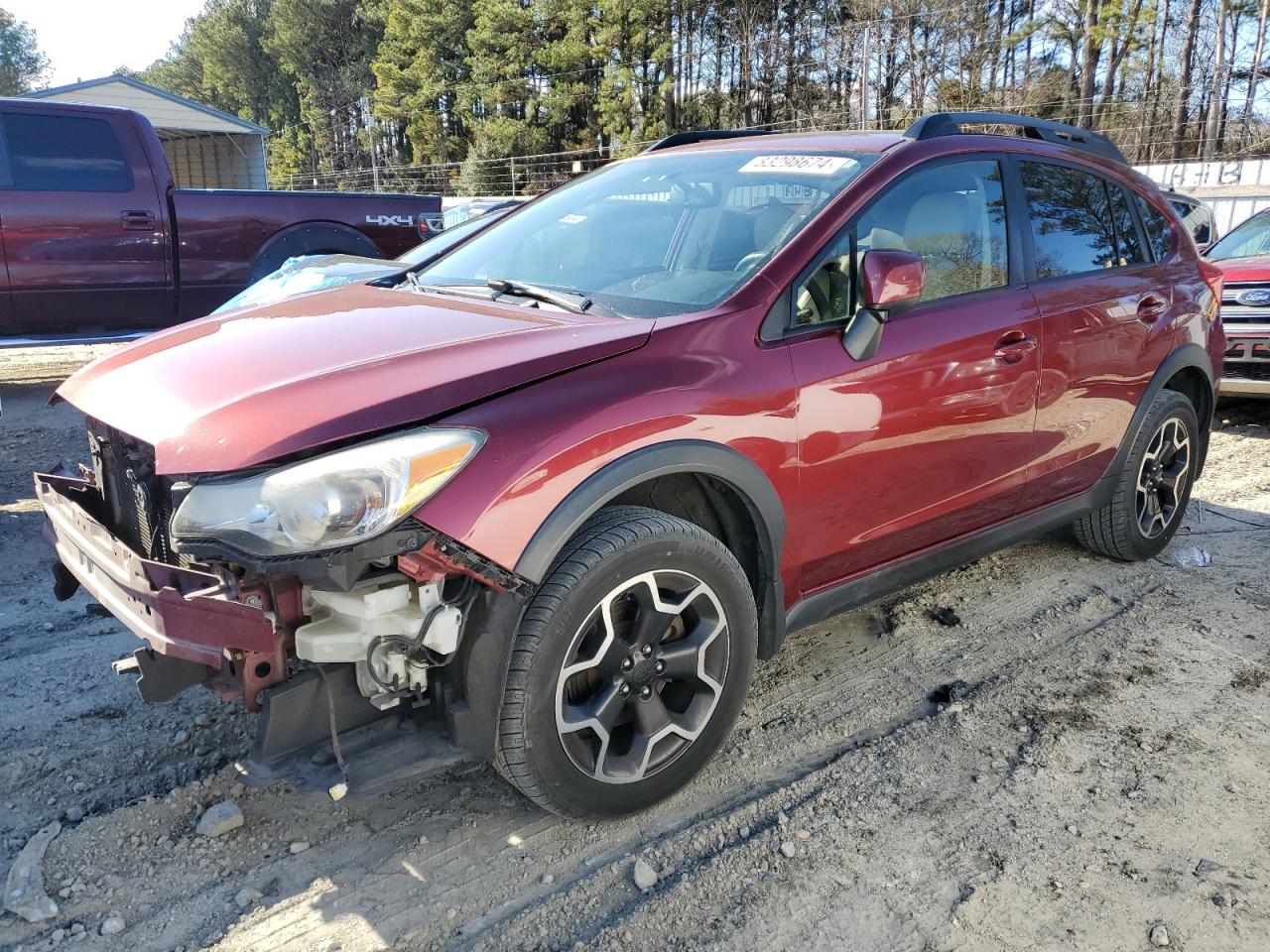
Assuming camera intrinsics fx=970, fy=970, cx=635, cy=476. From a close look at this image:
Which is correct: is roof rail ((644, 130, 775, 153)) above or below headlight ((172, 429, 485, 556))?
above

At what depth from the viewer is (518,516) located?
7.32ft

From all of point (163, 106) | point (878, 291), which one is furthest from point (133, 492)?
point (163, 106)

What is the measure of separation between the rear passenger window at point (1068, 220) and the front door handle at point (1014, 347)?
1.06 feet

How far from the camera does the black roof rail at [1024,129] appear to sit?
3.40 meters

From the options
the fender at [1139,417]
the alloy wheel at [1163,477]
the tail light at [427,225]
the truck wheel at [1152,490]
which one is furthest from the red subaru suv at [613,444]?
the tail light at [427,225]

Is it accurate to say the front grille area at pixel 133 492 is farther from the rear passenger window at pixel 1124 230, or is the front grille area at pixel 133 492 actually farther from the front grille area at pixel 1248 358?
the front grille area at pixel 1248 358

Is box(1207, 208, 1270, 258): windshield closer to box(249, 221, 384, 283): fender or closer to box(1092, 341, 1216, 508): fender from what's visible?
→ box(1092, 341, 1216, 508): fender

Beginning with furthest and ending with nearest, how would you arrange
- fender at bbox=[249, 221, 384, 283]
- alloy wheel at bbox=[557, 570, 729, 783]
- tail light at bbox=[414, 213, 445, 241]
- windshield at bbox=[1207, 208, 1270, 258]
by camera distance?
1. tail light at bbox=[414, 213, 445, 241]
2. windshield at bbox=[1207, 208, 1270, 258]
3. fender at bbox=[249, 221, 384, 283]
4. alloy wheel at bbox=[557, 570, 729, 783]

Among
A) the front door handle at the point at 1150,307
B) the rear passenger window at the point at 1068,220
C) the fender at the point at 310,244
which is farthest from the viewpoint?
the fender at the point at 310,244

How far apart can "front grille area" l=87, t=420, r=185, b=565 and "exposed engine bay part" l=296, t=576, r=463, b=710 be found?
17.7 inches

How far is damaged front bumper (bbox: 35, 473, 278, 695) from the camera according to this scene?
6.89 feet

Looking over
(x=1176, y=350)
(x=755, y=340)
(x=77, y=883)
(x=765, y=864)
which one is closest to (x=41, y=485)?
(x=77, y=883)

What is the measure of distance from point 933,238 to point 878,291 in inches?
26.2

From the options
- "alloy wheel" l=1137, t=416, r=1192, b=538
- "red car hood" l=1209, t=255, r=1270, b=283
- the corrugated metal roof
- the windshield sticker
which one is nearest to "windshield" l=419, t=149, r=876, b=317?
the windshield sticker
